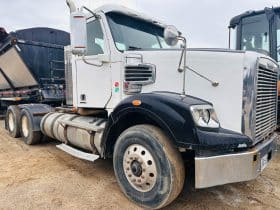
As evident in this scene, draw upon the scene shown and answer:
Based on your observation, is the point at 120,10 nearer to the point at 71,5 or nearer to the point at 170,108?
the point at 71,5

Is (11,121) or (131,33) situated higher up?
(131,33)

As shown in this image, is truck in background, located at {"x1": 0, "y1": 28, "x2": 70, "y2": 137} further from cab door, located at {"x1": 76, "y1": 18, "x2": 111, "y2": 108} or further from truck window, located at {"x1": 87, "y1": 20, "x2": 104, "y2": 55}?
truck window, located at {"x1": 87, "y1": 20, "x2": 104, "y2": 55}

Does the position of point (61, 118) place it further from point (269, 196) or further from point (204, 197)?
point (269, 196)

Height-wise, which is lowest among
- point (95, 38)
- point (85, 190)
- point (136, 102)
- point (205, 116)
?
point (85, 190)

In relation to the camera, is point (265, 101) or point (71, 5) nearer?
point (265, 101)

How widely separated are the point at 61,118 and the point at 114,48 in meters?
1.98

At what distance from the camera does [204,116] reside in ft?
8.93

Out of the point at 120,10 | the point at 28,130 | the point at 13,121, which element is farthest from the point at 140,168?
the point at 13,121

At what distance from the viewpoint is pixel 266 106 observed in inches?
127

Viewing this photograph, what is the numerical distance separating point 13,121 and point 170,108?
5215 mm

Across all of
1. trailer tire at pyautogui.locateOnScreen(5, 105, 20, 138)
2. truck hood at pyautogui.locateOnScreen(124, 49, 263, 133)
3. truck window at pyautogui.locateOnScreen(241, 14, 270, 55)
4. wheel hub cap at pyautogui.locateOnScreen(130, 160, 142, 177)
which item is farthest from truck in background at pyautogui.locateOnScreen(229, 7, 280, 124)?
trailer tire at pyautogui.locateOnScreen(5, 105, 20, 138)

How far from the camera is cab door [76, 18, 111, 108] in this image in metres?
3.84

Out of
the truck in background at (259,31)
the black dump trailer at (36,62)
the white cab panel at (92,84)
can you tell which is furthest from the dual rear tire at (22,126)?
the truck in background at (259,31)

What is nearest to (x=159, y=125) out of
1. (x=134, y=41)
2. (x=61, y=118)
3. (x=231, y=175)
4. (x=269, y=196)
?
(x=231, y=175)
